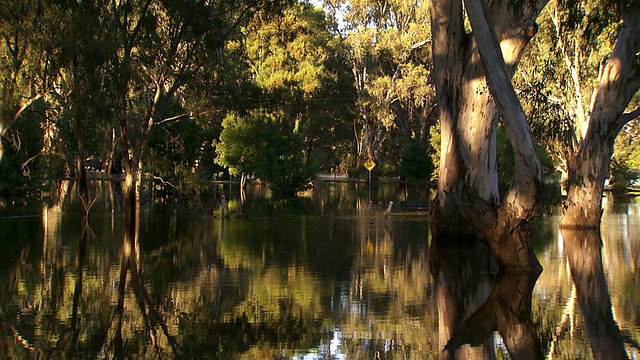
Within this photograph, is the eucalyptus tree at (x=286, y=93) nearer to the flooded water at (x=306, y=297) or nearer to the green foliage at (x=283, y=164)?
the green foliage at (x=283, y=164)

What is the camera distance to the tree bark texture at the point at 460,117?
1966 cm

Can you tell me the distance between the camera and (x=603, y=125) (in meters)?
22.6

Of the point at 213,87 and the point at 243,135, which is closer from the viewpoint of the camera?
the point at 213,87

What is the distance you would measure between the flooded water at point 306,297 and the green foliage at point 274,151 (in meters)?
22.8

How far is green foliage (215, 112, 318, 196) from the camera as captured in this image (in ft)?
153

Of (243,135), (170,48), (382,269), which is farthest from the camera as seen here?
(243,135)

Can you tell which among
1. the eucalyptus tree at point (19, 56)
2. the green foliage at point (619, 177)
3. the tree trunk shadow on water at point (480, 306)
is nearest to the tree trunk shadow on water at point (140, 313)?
the tree trunk shadow on water at point (480, 306)

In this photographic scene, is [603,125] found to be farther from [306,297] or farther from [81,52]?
[81,52]

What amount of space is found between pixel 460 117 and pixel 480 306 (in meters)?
8.94

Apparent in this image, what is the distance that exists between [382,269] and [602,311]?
17.2ft

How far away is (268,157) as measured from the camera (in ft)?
155

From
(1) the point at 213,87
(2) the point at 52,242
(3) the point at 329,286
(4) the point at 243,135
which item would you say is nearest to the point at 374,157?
(4) the point at 243,135

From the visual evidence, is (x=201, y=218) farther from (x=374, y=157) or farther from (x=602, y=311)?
(x=374, y=157)

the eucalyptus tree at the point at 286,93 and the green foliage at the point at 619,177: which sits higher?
the eucalyptus tree at the point at 286,93
